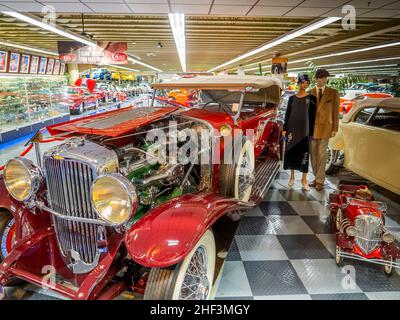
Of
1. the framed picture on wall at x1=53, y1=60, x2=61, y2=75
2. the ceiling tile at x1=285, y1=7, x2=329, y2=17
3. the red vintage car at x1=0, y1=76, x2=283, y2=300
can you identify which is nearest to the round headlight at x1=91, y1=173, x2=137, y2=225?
the red vintage car at x1=0, y1=76, x2=283, y2=300

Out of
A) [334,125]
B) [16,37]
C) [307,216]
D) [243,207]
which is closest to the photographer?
[243,207]

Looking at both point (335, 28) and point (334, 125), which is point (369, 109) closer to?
point (334, 125)

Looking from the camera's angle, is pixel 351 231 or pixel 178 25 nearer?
pixel 351 231

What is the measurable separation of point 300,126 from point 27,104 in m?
8.88

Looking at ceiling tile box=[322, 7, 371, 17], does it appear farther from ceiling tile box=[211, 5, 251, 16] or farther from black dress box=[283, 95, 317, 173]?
black dress box=[283, 95, 317, 173]

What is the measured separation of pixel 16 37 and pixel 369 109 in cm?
1102

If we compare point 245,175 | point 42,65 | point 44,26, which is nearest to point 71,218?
point 245,175

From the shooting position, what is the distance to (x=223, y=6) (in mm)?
5078

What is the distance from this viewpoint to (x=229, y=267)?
243cm

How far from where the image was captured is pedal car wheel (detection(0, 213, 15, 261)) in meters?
2.20

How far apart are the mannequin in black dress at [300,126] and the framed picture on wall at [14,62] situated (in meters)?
10.3

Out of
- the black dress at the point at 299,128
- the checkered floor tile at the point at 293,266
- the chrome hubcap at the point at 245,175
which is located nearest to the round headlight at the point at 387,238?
the checkered floor tile at the point at 293,266

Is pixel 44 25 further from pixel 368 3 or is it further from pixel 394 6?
pixel 394 6
